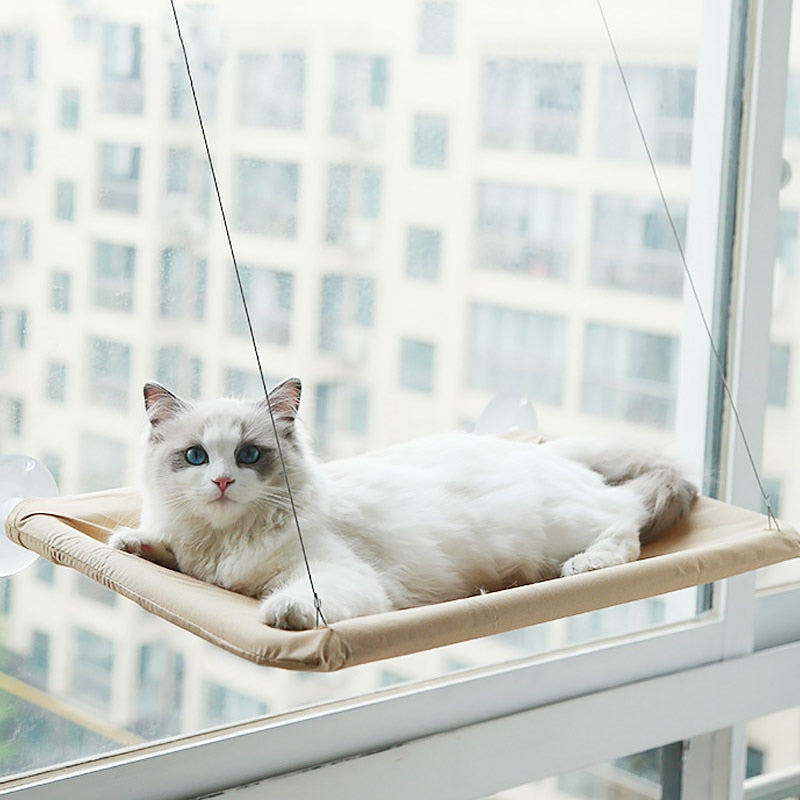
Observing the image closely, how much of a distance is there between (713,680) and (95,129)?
1.31 meters

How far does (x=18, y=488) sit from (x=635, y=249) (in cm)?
120

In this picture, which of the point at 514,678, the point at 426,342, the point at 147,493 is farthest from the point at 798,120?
the point at 147,493

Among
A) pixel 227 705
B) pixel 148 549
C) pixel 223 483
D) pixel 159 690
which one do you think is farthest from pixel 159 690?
pixel 223 483

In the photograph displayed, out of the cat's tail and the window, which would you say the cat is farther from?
the window

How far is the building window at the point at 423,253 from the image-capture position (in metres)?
1.93

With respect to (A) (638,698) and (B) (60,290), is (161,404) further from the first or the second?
(A) (638,698)

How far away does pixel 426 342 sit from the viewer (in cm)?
198

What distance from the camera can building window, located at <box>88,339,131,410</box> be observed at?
1.57 m

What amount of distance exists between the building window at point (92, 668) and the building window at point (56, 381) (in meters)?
0.32

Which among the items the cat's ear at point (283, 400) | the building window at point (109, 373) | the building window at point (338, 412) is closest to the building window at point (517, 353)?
the building window at point (338, 412)

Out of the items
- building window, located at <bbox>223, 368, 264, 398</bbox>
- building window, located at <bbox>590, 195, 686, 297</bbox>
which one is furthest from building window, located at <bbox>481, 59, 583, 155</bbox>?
building window, located at <bbox>223, 368, 264, 398</bbox>

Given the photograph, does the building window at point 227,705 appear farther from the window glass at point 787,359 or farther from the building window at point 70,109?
the window glass at point 787,359

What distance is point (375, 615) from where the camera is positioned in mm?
997

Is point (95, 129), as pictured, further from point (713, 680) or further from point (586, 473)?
point (713, 680)
